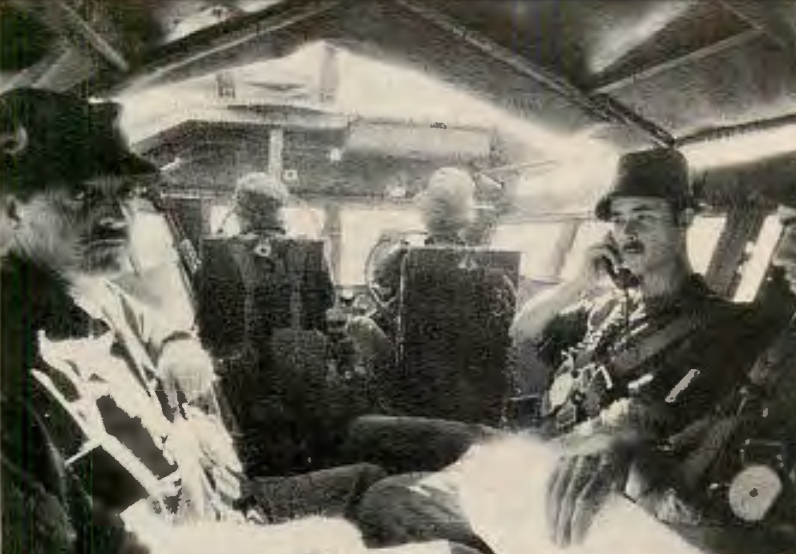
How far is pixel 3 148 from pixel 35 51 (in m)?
0.18

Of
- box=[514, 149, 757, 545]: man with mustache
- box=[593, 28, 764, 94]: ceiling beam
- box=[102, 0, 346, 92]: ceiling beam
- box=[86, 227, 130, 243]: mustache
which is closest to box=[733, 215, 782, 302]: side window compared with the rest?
box=[514, 149, 757, 545]: man with mustache

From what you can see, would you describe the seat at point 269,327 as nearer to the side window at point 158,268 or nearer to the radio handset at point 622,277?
the side window at point 158,268

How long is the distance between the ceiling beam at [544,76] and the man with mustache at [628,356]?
0.05m

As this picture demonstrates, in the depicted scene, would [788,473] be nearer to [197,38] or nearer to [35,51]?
[197,38]

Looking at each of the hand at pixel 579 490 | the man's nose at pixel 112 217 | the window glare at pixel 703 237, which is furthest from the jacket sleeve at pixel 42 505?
the window glare at pixel 703 237

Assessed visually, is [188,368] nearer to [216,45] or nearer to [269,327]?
[269,327]

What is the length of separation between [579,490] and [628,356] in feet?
0.83

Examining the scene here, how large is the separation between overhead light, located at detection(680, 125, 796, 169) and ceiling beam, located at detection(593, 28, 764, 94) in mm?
138

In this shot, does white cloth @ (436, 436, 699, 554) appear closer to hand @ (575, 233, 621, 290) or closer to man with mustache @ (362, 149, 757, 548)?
man with mustache @ (362, 149, 757, 548)

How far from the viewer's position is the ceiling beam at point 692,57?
72.8 inches

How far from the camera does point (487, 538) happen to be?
6.49 feet

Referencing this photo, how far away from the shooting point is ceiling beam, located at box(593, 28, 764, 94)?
6.07 feet

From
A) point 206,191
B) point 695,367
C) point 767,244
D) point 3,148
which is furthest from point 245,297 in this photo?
point 767,244

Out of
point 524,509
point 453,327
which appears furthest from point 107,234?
point 524,509
